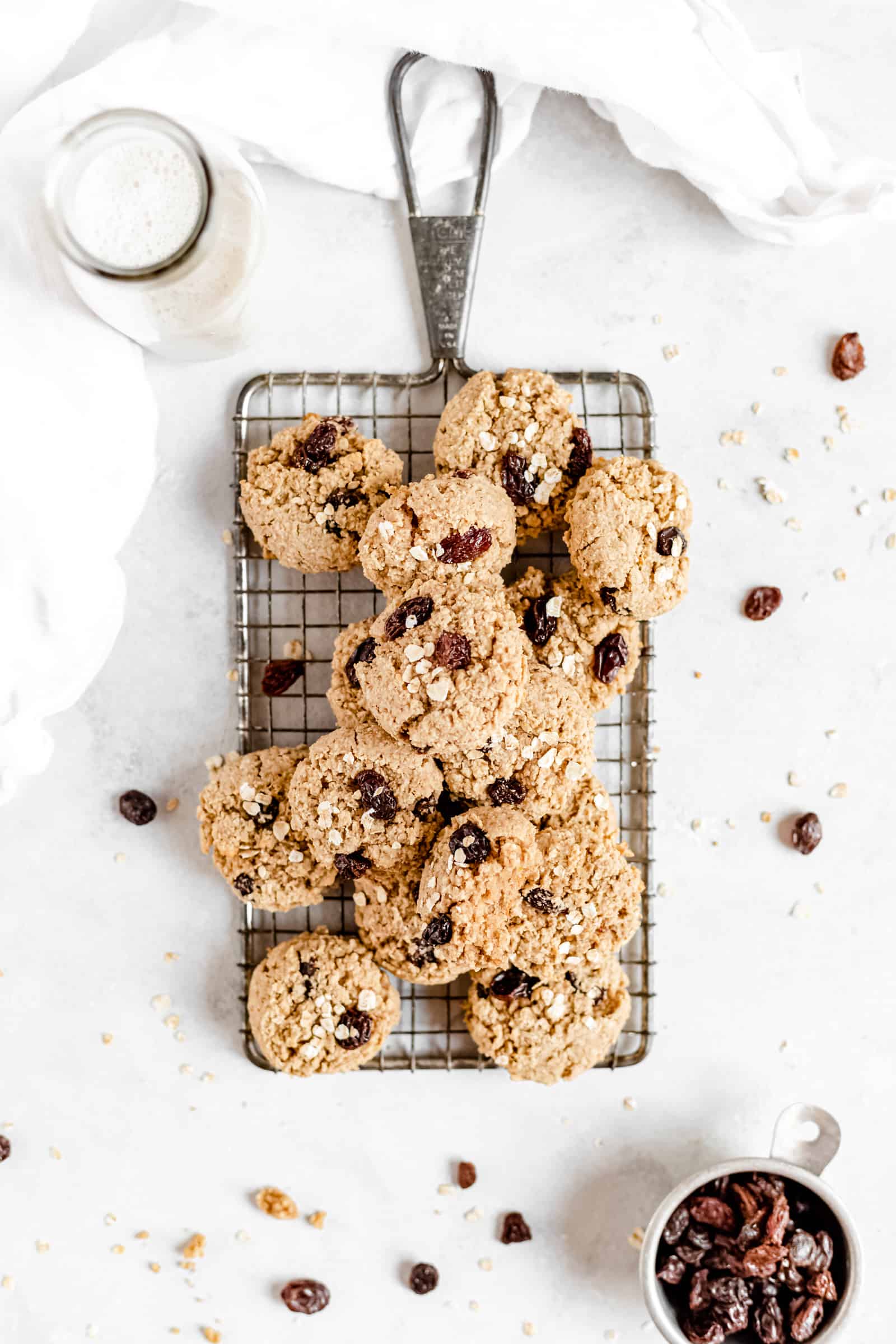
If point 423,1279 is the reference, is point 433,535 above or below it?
above

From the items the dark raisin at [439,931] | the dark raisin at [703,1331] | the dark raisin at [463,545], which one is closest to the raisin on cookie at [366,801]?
the dark raisin at [439,931]

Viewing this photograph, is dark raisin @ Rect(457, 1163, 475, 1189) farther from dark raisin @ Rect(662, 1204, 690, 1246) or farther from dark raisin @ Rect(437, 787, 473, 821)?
dark raisin @ Rect(437, 787, 473, 821)

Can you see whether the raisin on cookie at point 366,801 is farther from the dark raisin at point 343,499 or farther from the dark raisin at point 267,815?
the dark raisin at point 343,499

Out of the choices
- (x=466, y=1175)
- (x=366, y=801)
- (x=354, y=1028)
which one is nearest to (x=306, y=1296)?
(x=466, y=1175)

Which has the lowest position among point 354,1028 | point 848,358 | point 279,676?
point 354,1028

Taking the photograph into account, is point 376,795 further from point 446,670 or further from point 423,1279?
point 423,1279

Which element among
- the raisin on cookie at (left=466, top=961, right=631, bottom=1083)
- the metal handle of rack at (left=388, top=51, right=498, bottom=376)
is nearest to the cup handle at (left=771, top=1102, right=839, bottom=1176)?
the raisin on cookie at (left=466, top=961, right=631, bottom=1083)
